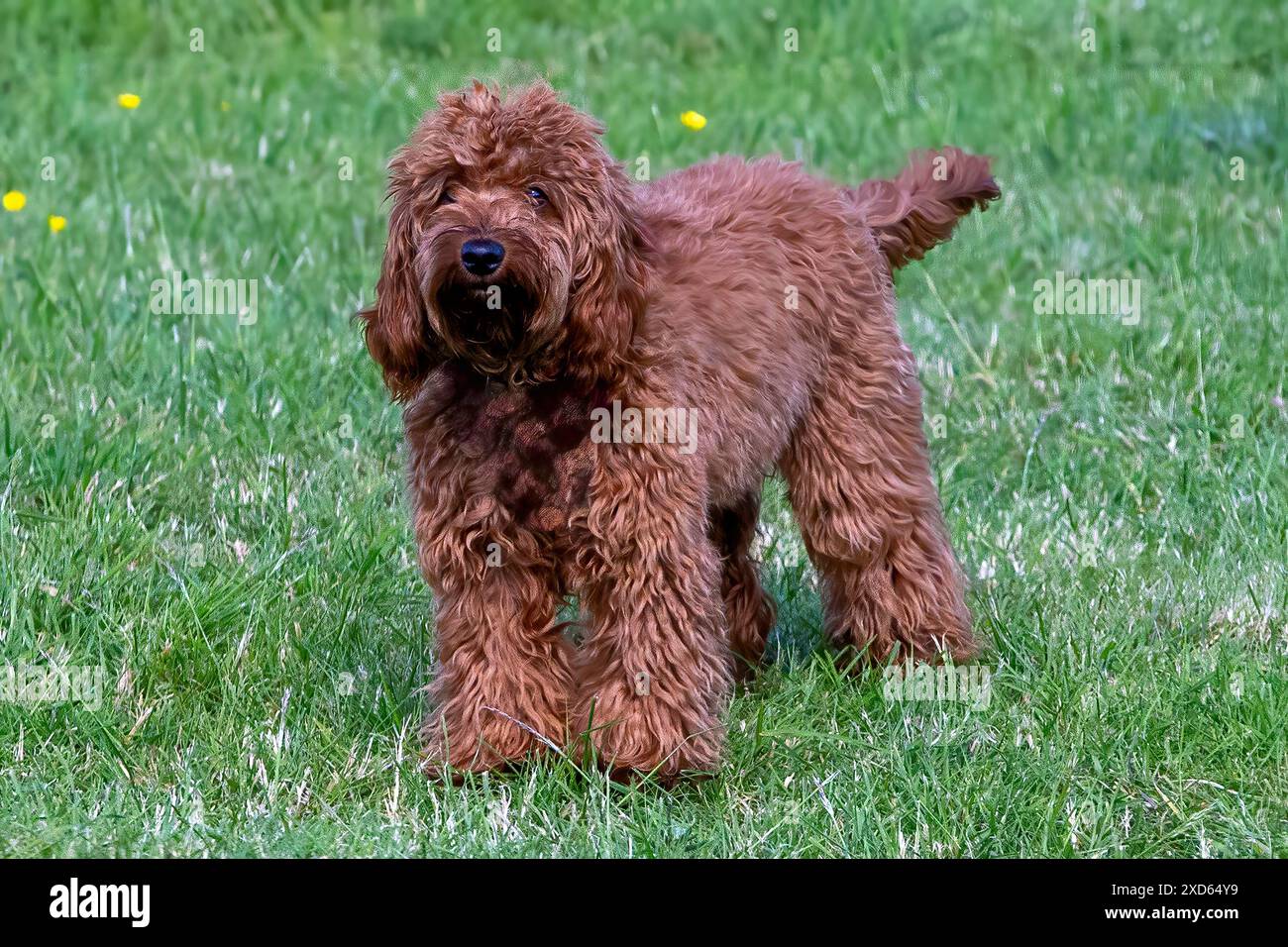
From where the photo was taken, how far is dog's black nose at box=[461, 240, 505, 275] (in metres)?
3.89

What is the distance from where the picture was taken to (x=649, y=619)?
4336 millimetres

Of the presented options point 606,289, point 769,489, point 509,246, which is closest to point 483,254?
point 509,246

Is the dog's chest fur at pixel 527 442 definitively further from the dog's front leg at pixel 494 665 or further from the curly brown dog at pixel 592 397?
the dog's front leg at pixel 494 665

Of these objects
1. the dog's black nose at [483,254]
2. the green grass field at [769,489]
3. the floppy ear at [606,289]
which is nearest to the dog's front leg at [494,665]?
→ the green grass field at [769,489]

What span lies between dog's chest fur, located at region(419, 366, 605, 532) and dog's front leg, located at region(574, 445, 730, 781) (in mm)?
81

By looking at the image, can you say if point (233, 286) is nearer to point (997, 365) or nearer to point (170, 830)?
point (997, 365)

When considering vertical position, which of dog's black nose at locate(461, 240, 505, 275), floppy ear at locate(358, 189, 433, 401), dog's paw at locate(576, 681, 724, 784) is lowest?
dog's paw at locate(576, 681, 724, 784)

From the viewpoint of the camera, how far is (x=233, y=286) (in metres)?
7.14

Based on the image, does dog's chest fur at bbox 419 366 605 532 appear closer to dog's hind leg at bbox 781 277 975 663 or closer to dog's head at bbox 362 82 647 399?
dog's head at bbox 362 82 647 399

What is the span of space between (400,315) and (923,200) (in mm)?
1819

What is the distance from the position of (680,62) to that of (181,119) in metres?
2.85

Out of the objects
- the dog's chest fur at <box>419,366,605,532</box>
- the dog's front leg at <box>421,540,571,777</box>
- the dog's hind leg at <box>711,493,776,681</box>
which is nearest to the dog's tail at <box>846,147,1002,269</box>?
the dog's hind leg at <box>711,493,776,681</box>

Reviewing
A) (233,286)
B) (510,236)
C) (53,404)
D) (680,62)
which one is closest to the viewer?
(510,236)
